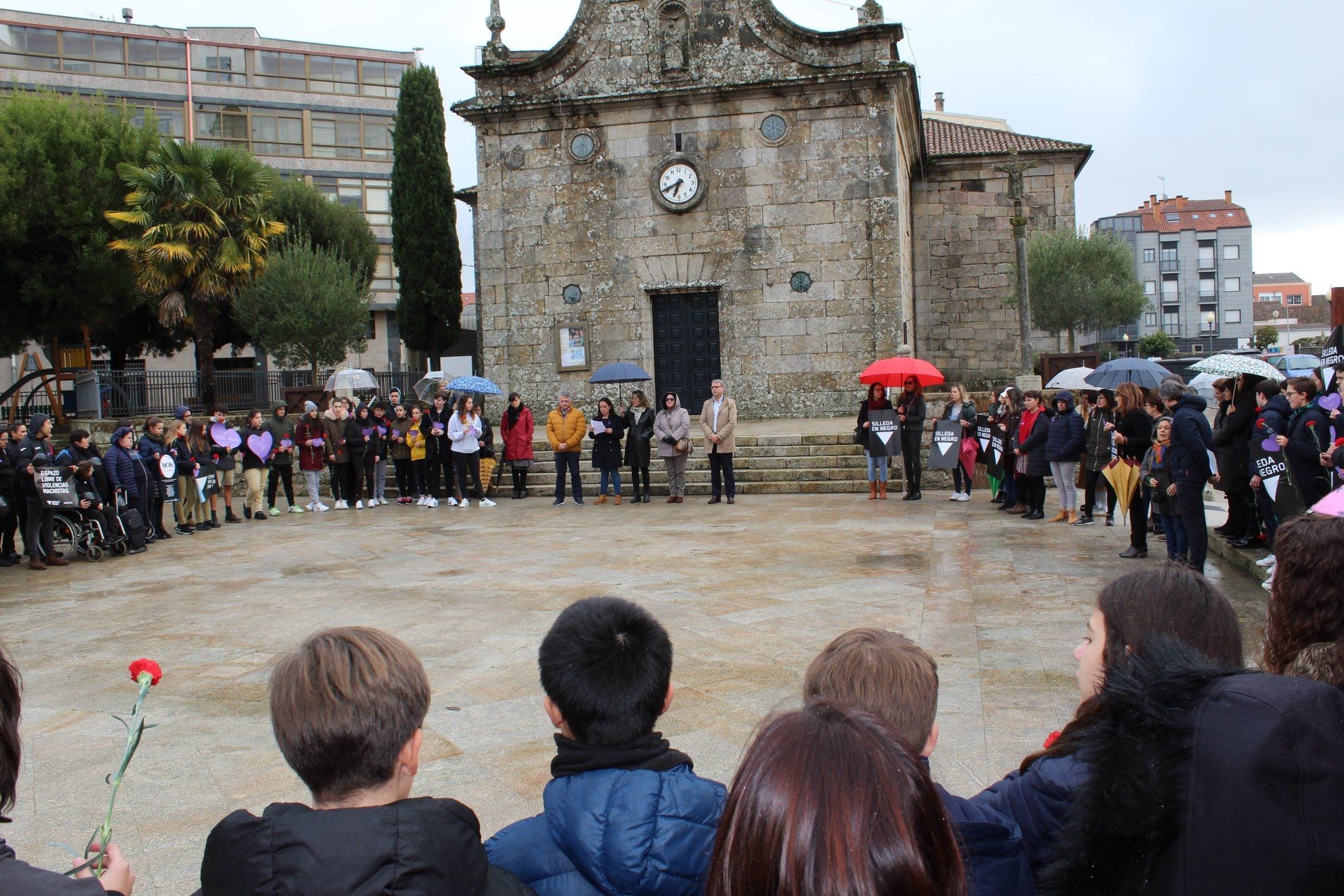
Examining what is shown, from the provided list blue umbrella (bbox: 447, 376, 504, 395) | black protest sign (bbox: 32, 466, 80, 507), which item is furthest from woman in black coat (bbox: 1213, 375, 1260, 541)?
black protest sign (bbox: 32, 466, 80, 507)

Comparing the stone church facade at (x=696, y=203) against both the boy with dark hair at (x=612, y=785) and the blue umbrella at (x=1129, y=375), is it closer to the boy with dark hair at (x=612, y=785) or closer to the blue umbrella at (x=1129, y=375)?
the blue umbrella at (x=1129, y=375)

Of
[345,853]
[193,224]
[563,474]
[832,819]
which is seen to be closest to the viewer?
[832,819]

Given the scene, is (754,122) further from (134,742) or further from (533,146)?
(134,742)

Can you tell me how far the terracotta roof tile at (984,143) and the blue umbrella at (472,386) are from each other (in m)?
14.5

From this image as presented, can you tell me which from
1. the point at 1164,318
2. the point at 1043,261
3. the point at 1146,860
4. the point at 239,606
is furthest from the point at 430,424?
the point at 1164,318

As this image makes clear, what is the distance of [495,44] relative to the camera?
21031 mm

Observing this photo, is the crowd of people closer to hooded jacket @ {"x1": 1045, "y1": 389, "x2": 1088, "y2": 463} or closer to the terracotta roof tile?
hooded jacket @ {"x1": 1045, "y1": 389, "x2": 1088, "y2": 463}

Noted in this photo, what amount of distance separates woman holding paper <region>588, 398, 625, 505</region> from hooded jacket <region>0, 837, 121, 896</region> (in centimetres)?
1311

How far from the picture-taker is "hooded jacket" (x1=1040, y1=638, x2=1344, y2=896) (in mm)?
1429

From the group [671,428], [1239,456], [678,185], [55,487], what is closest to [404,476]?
[671,428]

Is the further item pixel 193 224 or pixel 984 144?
pixel 984 144

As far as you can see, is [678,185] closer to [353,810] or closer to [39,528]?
[39,528]

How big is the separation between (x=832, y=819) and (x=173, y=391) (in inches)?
963

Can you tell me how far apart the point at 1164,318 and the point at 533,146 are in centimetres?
7587
